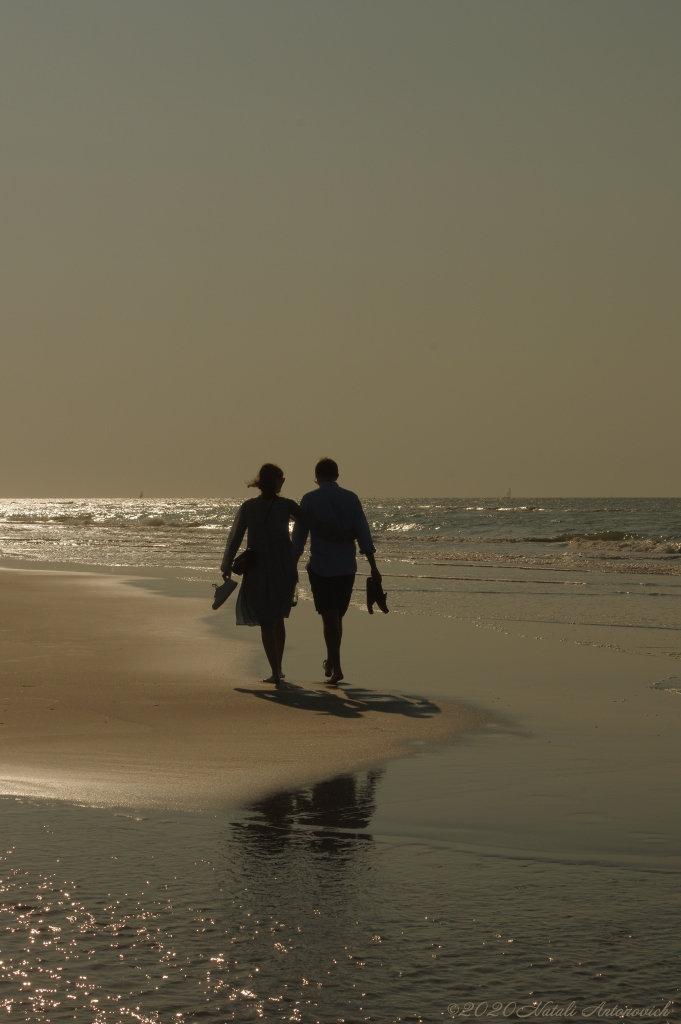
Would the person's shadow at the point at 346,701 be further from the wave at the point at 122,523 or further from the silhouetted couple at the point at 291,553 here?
the wave at the point at 122,523

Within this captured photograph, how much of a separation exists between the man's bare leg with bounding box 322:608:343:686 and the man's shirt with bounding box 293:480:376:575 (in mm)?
373

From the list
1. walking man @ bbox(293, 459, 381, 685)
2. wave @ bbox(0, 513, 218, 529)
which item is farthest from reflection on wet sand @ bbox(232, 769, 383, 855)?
wave @ bbox(0, 513, 218, 529)

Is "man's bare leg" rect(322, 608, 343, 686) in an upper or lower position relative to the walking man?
lower

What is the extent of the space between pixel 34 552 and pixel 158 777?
24.1 m

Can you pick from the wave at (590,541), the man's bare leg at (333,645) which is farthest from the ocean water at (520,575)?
the man's bare leg at (333,645)

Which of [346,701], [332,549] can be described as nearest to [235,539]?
[332,549]

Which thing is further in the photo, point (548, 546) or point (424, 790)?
point (548, 546)

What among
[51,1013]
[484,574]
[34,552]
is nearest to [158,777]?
[51,1013]

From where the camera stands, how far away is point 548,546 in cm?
3622

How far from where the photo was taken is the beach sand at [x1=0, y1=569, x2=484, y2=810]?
455 cm

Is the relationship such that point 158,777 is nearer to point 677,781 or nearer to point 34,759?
point 34,759

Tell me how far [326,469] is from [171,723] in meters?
2.79

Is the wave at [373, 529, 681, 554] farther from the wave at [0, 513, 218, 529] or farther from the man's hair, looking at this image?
the man's hair

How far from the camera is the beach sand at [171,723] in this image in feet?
14.9
